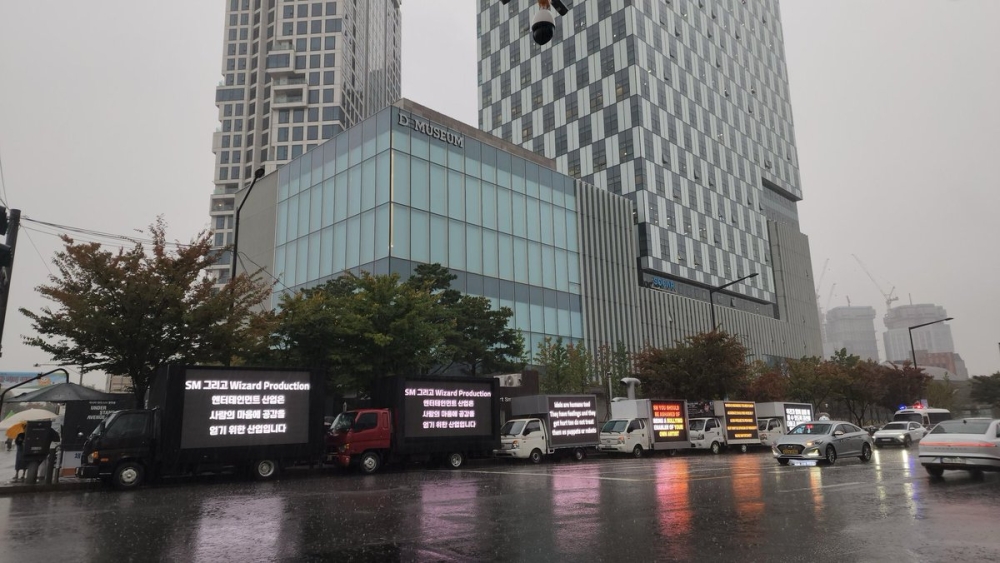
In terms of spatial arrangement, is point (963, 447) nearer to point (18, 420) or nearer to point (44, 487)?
point (44, 487)

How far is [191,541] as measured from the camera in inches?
354

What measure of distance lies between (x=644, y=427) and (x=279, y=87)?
9065 cm

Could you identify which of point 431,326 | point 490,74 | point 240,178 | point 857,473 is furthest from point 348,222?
point 240,178

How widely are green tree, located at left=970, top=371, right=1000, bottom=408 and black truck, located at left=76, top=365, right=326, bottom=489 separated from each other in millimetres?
85555

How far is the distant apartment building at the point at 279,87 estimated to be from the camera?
101375 millimetres

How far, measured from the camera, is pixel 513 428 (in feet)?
89.1

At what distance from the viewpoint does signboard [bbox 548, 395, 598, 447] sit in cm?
2803

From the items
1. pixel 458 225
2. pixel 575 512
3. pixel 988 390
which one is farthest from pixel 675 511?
pixel 988 390

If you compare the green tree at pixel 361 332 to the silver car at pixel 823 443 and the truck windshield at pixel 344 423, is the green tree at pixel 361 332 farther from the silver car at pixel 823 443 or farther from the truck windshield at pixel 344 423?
the silver car at pixel 823 443

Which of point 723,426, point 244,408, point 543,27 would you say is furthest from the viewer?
point 723,426

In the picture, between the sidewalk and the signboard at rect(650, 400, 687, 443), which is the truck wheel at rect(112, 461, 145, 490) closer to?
the sidewalk

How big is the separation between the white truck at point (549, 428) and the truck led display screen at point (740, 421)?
984 cm

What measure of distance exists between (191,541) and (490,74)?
3458 inches

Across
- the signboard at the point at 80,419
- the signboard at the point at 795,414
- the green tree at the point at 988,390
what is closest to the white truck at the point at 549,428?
→ the signboard at the point at 80,419
